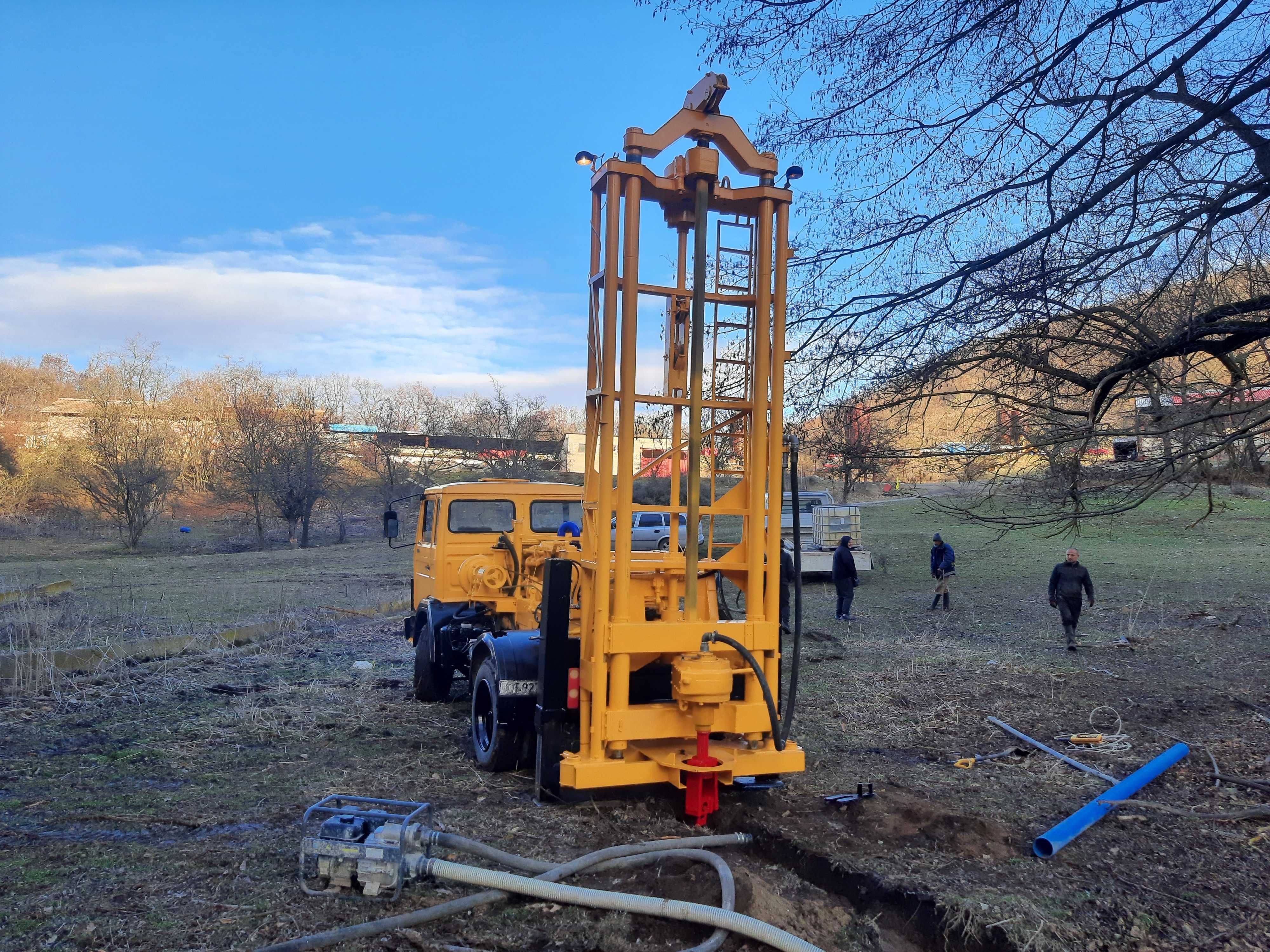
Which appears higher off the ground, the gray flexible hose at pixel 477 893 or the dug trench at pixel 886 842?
the gray flexible hose at pixel 477 893

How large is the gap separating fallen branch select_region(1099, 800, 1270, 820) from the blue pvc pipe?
0.22 ft

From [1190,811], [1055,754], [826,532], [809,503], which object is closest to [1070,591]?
[1055,754]

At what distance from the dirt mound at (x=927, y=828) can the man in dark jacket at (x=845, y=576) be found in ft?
34.4

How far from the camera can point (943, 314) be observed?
6.39 metres

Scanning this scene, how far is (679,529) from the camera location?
5.77m

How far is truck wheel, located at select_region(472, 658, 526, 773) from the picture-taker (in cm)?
623

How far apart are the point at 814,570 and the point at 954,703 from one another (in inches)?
526

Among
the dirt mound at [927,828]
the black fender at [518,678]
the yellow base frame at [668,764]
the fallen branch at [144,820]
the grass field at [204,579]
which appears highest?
the black fender at [518,678]

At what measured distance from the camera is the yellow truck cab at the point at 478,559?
8531 millimetres

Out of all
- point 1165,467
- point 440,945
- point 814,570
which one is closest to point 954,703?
point 1165,467

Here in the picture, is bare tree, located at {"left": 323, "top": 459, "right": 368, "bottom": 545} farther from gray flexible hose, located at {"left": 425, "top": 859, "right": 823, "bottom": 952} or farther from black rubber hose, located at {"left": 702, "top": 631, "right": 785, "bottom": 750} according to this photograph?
gray flexible hose, located at {"left": 425, "top": 859, "right": 823, "bottom": 952}

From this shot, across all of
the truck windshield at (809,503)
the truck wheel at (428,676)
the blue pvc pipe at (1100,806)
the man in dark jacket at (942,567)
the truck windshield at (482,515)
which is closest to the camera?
the blue pvc pipe at (1100,806)

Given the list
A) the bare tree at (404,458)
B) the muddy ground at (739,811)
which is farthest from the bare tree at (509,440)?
the muddy ground at (739,811)

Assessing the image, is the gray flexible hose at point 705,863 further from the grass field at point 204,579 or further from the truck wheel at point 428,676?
the grass field at point 204,579
